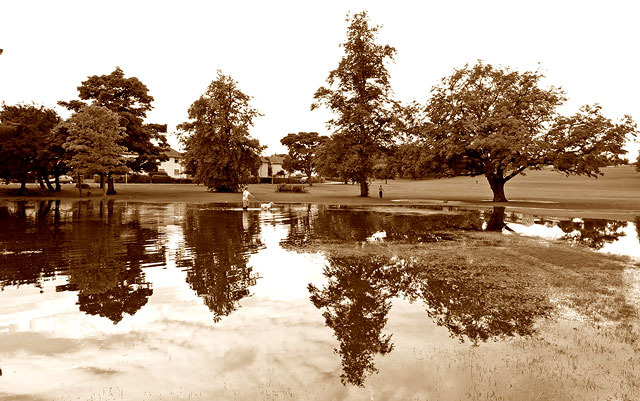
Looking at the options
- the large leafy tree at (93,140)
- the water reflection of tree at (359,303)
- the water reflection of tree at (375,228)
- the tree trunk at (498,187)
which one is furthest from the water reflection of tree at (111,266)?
the tree trunk at (498,187)

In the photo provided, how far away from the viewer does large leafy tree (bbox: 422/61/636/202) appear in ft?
124

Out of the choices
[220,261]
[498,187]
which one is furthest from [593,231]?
[498,187]

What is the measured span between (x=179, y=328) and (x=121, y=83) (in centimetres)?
5298

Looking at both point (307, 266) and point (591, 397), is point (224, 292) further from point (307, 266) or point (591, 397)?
point (591, 397)

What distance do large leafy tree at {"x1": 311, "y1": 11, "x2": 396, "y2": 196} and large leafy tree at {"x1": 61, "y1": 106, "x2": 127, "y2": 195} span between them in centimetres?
2209

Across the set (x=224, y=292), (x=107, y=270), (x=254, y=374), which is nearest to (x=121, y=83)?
(x=107, y=270)

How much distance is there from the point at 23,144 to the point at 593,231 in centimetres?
5421

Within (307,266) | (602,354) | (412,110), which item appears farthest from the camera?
(412,110)

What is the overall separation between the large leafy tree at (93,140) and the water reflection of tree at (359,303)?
38413mm

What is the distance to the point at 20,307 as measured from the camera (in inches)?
333

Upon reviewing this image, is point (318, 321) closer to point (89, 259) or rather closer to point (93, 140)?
point (89, 259)

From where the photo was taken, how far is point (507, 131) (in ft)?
126

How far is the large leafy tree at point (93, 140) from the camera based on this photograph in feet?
142

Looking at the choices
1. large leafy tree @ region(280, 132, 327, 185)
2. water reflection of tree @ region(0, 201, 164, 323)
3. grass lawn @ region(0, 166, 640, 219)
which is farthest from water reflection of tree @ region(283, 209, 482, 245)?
large leafy tree @ region(280, 132, 327, 185)
